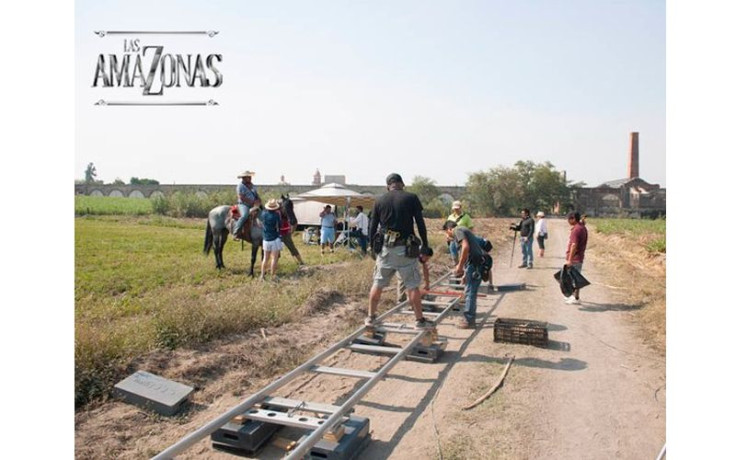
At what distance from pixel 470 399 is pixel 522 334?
2257 mm

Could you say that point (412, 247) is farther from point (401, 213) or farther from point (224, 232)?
point (224, 232)

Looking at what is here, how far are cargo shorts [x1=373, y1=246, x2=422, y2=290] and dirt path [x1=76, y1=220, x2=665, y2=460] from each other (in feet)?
3.44

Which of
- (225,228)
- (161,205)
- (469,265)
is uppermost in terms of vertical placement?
(161,205)

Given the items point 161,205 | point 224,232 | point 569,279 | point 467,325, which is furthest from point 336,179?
point 467,325

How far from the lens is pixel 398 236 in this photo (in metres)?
6.52

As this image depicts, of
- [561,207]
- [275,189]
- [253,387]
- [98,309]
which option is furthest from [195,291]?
[561,207]

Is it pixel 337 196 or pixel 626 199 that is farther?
pixel 626 199

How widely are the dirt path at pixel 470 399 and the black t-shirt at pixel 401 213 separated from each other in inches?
66.9

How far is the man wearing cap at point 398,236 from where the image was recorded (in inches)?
258

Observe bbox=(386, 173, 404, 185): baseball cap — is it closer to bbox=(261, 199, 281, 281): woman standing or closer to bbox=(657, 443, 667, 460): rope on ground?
bbox=(657, 443, 667, 460): rope on ground

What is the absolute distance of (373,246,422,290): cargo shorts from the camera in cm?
660

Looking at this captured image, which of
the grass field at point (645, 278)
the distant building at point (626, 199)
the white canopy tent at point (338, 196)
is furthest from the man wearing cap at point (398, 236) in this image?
the distant building at point (626, 199)

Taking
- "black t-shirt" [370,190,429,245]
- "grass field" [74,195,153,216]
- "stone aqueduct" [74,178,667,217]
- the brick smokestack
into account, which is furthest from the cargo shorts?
"grass field" [74,195,153,216]
